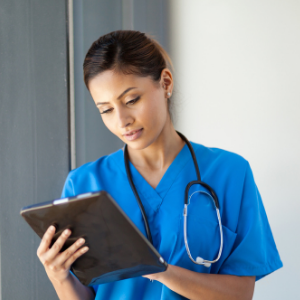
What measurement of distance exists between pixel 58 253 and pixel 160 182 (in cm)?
35

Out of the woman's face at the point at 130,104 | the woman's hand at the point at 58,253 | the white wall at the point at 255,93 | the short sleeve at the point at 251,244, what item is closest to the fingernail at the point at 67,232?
the woman's hand at the point at 58,253

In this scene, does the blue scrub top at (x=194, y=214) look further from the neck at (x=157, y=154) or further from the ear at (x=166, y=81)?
the ear at (x=166, y=81)

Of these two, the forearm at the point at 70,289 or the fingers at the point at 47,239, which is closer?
the fingers at the point at 47,239

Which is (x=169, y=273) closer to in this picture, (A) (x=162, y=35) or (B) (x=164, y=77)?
(B) (x=164, y=77)

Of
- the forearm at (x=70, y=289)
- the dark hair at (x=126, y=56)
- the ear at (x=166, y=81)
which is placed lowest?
the forearm at (x=70, y=289)

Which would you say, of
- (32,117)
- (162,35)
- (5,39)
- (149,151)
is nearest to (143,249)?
(149,151)

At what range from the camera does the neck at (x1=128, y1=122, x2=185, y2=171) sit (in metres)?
0.97

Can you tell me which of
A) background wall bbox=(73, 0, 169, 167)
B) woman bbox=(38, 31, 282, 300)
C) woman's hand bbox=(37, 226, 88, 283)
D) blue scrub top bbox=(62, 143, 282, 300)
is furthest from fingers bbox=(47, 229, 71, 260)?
background wall bbox=(73, 0, 169, 167)

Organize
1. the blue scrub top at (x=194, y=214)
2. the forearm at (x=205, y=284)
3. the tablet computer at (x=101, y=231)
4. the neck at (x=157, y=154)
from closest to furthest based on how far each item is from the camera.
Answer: the tablet computer at (x=101, y=231)
the forearm at (x=205, y=284)
the blue scrub top at (x=194, y=214)
the neck at (x=157, y=154)

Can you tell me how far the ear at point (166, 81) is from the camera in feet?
3.01

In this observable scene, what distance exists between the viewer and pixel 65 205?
576 mm

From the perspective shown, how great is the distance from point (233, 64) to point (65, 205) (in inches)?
36.7

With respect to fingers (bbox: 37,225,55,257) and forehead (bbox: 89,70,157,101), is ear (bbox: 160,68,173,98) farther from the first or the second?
fingers (bbox: 37,225,55,257)

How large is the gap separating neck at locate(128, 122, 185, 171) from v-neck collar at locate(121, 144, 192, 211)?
0.02 m
